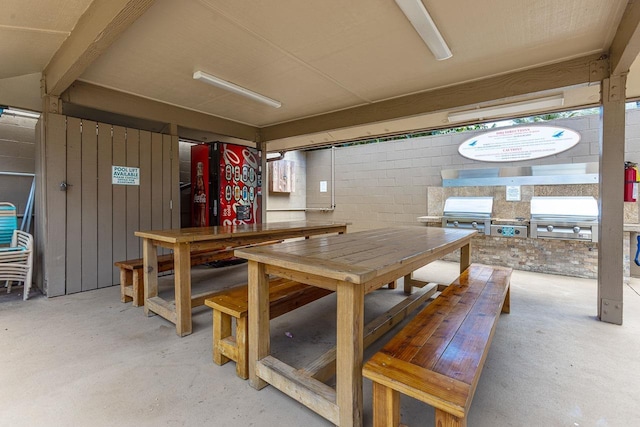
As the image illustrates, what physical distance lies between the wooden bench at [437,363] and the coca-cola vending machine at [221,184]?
4016mm

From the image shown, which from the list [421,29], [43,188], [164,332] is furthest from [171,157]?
[421,29]

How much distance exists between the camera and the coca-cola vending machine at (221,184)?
5008mm

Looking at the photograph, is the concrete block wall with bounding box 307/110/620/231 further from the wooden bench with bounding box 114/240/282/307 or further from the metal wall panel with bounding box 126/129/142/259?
the metal wall panel with bounding box 126/129/142/259

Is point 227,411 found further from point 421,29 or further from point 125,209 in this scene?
point 125,209

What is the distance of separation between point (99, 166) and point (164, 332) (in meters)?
2.56

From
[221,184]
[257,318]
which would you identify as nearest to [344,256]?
[257,318]

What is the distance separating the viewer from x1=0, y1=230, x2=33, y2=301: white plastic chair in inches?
126

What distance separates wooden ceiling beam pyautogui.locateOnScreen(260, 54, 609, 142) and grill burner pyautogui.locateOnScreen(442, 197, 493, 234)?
2.09 meters

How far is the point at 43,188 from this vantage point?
3410 millimetres

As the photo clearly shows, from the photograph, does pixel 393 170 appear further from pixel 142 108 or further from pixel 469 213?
pixel 142 108

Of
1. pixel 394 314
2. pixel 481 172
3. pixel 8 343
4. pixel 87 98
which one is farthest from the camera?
pixel 481 172

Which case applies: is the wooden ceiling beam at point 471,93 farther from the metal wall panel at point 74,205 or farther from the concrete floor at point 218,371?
the metal wall panel at point 74,205

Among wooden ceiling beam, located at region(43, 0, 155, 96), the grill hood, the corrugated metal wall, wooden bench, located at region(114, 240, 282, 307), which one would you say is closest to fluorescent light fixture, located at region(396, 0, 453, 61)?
wooden ceiling beam, located at region(43, 0, 155, 96)

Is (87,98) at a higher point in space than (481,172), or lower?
higher
